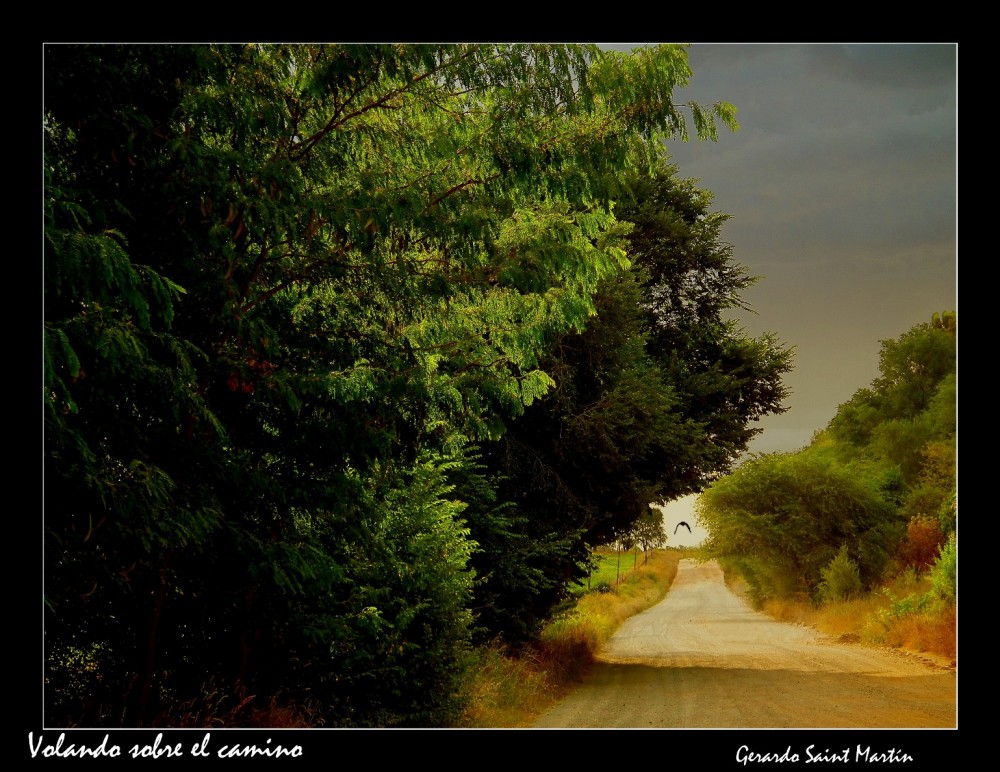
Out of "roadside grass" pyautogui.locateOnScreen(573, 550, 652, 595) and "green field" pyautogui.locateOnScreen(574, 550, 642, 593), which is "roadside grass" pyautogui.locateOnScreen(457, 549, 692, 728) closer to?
"green field" pyautogui.locateOnScreen(574, 550, 642, 593)

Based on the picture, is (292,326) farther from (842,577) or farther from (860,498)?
(860,498)

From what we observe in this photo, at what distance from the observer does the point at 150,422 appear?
6.12 meters

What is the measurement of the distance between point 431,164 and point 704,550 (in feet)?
115

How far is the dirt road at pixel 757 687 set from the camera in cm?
1096

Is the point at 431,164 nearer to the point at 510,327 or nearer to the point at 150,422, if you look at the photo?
the point at 510,327

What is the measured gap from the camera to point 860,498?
3597 cm

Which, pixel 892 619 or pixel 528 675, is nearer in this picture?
pixel 528 675

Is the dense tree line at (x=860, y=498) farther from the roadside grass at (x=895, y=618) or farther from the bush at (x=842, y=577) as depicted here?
the roadside grass at (x=895, y=618)

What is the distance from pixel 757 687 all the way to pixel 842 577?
21891mm

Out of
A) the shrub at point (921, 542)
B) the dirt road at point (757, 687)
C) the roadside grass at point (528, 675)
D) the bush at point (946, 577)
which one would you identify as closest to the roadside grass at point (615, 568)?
the shrub at point (921, 542)

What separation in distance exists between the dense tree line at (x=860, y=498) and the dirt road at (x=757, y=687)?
24.0ft

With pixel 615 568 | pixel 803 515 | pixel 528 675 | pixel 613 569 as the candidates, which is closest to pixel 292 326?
pixel 528 675
